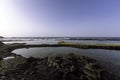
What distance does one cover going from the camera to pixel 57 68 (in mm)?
16469

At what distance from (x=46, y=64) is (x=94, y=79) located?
787cm

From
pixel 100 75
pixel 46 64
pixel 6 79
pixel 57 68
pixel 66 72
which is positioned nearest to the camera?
pixel 6 79

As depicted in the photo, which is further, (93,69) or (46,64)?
(46,64)

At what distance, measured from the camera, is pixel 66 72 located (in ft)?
48.9

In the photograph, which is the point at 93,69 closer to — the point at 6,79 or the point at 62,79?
the point at 62,79

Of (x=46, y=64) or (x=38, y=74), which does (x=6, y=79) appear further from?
(x=46, y=64)

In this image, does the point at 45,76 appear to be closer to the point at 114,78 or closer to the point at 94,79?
the point at 94,79

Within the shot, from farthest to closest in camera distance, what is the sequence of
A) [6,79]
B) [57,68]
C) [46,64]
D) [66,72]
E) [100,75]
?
[46,64] → [57,68] → [66,72] → [100,75] → [6,79]

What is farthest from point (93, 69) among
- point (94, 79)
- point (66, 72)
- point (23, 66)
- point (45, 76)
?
point (23, 66)

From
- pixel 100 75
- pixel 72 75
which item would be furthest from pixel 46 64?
pixel 100 75

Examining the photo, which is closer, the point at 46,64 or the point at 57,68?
the point at 57,68

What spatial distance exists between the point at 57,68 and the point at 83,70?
3367 millimetres

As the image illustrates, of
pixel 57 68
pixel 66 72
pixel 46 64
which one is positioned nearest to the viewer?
pixel 66 72

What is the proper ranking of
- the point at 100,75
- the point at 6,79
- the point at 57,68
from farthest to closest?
the point at 57,68
the point at 100,75
the point at 6,79
